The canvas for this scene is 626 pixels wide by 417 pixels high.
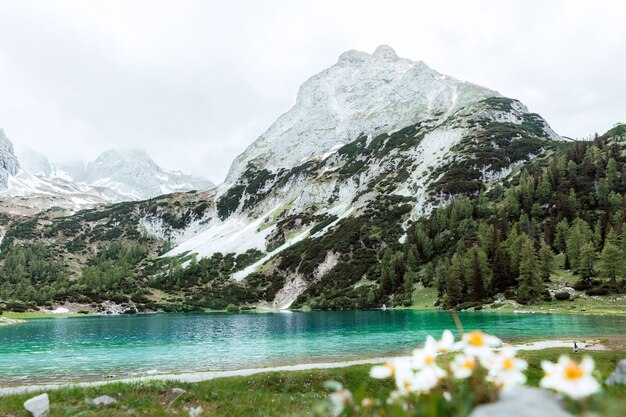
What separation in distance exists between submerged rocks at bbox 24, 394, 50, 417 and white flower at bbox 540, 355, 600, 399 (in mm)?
13581

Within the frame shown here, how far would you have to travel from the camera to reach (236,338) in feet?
201

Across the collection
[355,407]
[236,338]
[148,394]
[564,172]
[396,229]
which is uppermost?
[564,172]

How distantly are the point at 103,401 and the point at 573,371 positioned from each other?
15108 millimetres

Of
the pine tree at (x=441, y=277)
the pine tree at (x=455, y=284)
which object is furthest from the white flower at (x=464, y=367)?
the pine tree at (x=441, y=277)

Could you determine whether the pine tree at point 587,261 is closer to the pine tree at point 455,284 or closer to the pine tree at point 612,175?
the pine tree at point 455,284

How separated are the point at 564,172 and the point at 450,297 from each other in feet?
251

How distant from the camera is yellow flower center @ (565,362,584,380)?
2.51 m

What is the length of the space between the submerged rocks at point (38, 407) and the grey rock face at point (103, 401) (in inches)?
65.5

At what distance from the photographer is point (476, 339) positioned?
10.9ft

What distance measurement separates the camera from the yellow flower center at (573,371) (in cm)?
251

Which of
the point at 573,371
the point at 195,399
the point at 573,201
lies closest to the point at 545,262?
the point at 573,201

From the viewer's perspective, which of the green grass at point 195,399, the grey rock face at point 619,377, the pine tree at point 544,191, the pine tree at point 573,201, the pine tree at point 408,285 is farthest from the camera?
the pine tree at point 544,191

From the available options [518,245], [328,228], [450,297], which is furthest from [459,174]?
[450,297]

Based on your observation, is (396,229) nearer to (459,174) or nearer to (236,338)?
(459,174)
